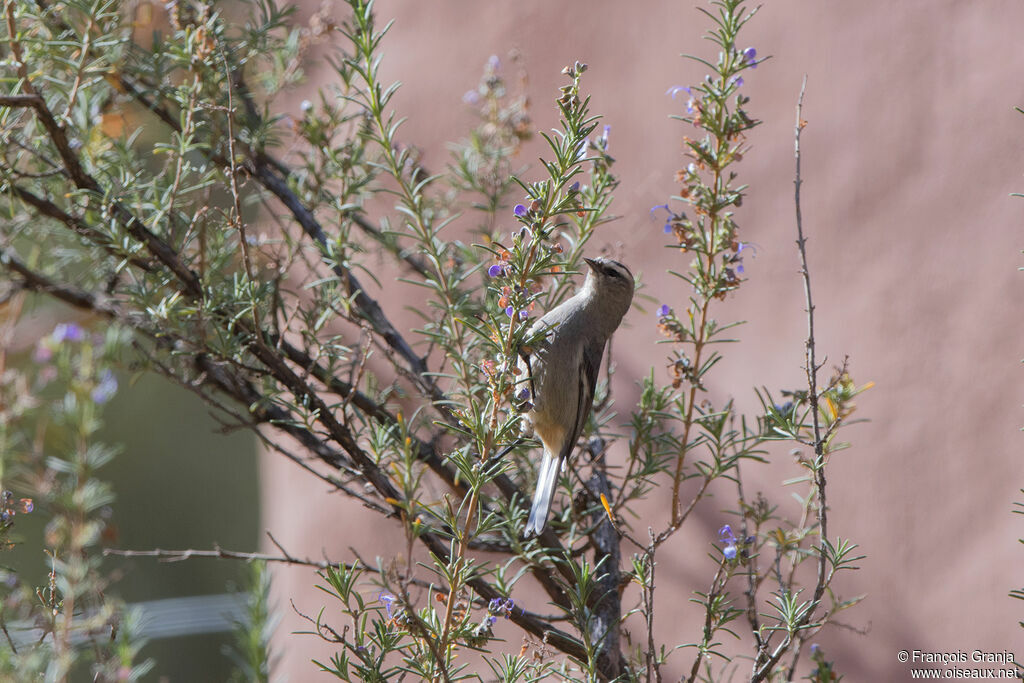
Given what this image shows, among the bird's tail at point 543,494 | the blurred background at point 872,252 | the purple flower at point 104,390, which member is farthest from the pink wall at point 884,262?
the purple flower at point 104,390

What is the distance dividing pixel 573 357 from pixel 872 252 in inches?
32.2

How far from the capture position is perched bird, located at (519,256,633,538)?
5.93ft

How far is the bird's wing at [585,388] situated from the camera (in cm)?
174

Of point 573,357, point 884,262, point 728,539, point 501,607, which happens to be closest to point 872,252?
point 884,262

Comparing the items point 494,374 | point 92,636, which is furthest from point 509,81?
point 92,636

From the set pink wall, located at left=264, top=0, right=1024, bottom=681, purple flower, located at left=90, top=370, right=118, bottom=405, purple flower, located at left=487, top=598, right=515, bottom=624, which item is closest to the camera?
purple flower, located at left=487, top=598, right=515, bottom=624

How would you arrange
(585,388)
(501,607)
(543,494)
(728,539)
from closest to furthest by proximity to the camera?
(501,607), (728,539), (543,494), (585,388)

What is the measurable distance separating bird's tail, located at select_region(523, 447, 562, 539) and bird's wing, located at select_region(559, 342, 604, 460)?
0.12 ft

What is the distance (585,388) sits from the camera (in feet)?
6.25

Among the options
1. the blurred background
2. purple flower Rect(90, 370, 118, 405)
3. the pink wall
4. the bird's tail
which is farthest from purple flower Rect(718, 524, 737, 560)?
purple flower Rect(90, 370, 118, 405)

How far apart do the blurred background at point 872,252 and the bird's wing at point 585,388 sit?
219 millimetres

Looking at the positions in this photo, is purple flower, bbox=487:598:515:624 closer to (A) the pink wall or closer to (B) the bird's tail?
(B) the bird's tail

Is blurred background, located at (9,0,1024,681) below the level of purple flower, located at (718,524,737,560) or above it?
above

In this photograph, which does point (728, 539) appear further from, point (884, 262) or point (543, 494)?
point (884, 262)
